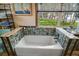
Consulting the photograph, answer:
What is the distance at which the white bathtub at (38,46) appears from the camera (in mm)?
876

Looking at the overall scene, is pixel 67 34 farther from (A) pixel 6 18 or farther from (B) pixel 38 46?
(A) pixel 6 18

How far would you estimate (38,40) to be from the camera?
3.13 feet

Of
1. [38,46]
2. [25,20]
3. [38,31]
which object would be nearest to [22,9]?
[25,20]

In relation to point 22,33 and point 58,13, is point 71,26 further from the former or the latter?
point 22,33

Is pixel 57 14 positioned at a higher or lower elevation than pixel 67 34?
higher

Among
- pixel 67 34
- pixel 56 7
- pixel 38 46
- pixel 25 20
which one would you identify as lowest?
pixel 38 46

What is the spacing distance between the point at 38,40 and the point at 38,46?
0.06 m

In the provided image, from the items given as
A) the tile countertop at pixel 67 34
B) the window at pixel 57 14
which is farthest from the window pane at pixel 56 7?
the tile countertop at pixel 67 34

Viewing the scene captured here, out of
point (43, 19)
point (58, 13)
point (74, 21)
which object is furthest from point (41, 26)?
point (74, 21)

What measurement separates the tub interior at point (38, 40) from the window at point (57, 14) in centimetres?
13

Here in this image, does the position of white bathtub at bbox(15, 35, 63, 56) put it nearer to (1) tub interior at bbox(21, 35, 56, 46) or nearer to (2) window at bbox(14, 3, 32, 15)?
(1) tub interior at bbox(21, 35, 56, 46)

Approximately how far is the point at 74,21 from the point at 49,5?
0.26 m

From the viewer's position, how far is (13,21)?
0.89 m

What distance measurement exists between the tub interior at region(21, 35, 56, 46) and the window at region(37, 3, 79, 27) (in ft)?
0.42
